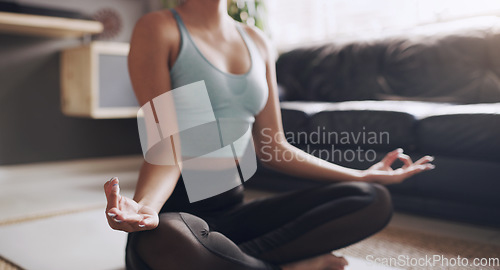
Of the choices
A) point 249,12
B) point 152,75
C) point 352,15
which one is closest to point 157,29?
point 152,75

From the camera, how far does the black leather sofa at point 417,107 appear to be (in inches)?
66.2

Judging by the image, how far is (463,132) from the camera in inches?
67.4

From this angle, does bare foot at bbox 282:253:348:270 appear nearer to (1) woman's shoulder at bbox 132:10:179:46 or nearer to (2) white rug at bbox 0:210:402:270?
(2) white rug at bbox 0:210:402:270

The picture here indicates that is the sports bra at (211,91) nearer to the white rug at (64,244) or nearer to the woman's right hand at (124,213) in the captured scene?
the woman's right hand at (124,213)

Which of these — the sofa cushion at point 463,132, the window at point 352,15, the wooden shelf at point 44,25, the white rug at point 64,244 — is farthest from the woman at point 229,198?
the wooden shelf at point 44,25

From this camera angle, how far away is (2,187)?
8.81ft

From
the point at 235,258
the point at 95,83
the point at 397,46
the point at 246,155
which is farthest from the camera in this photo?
the point at 95,83

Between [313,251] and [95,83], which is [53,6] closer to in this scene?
[95,83]

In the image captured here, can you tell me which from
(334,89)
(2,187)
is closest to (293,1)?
(334,89)

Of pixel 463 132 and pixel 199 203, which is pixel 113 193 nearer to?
pixel 199 203

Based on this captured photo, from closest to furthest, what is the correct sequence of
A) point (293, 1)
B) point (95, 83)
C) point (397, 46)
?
point (397, 46), point (95, 83), point (293, 1)

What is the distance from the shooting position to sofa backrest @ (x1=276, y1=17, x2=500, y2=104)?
7.23ft

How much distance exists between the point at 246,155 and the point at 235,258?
1.28ft

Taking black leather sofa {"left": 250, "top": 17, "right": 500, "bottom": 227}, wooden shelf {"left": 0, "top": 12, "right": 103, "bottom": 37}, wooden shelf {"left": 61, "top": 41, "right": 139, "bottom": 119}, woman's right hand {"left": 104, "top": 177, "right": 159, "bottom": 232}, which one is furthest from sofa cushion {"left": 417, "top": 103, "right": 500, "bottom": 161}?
wooden shelf {"left": 0, "top": 12, "right": 103, "bottom": 37}
